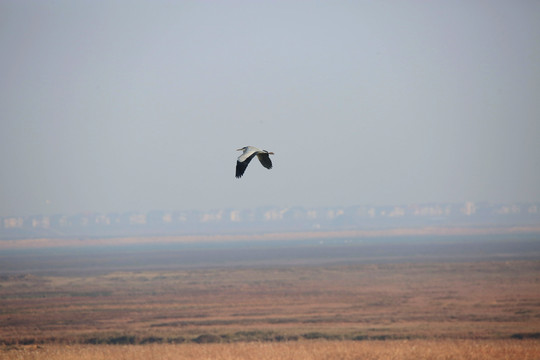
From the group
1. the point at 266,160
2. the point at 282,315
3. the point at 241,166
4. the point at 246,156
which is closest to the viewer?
the point at 246,156

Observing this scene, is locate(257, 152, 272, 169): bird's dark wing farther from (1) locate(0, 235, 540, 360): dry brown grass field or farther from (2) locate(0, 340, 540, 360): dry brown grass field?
(1) locate(0, 235, 540, 360): dry brown grass field

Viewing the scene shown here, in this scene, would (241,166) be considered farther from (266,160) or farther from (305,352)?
(305,352)

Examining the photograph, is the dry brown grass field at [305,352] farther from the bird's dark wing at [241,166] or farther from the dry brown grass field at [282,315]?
the bird's dark wing at [241,166]

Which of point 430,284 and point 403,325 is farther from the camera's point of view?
point 430,284

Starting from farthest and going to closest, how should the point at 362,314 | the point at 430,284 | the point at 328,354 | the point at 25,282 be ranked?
1. the point at 25,282
2. the point at 430,284
3. the point at 362,314
4. the point at 328,354

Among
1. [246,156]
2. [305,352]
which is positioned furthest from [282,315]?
[246,156]

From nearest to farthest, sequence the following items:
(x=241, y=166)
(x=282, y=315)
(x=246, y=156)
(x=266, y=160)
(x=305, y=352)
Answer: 1. (x=246, y=156)
2. (x=241, y=166)
3. (x=266, y=160)
4. (x=305, y=352)
5. (x=282, y=315)

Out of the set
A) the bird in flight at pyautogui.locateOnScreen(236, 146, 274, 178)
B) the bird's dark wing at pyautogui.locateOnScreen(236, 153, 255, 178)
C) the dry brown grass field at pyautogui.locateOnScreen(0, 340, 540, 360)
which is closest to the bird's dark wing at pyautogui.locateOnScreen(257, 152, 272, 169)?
the bird in flight at pyautogui.locateOnScreen(236, 146, 274, 178)

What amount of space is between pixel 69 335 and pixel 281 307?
805 inches

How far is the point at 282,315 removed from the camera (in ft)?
187

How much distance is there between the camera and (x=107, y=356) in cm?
3512

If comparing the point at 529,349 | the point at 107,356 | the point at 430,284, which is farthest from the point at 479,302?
the point at 107,356

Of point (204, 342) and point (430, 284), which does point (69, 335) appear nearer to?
point (204, 342)

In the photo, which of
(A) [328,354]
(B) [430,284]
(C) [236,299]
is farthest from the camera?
(B) [430,284]
